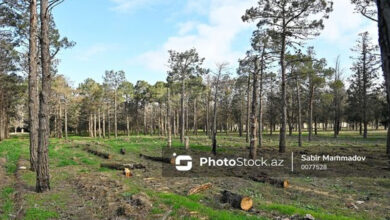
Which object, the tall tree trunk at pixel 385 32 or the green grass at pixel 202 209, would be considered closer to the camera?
the tall tree trunk at pixel 385 32

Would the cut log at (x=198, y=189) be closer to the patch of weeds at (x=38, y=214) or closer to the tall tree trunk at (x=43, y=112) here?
the patch of weeds at (x=38, y=214)

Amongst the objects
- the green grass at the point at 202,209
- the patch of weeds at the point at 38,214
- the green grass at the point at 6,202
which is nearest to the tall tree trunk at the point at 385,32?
the green grass at the point at 202,209

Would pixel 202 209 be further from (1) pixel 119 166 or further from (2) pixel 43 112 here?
(1) pixel 119 166

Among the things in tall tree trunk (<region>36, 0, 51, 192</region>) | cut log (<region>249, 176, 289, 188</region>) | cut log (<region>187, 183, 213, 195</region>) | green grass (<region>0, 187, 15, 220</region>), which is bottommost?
cut log (<region>249, 176, 289, 188</region>)

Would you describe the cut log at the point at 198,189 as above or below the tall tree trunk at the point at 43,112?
below

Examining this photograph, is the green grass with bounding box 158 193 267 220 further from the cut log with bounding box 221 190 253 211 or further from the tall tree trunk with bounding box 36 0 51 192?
the tall tree trunk with bounding box 36 0 51 192

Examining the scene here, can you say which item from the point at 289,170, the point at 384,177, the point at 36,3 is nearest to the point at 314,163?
the point at 289,170

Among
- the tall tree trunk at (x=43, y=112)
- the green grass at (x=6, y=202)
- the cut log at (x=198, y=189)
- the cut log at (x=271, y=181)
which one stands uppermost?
the tall tree trunk at (x=43, y=112)

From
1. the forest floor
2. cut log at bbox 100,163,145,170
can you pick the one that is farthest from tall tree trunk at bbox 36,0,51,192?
cut log at bbox 100,163,145,170

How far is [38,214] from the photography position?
20.5 ft

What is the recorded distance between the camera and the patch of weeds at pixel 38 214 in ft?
19.9

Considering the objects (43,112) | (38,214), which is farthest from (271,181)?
(43,112)

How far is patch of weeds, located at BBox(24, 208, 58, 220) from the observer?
608 cm

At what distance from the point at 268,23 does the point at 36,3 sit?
14.6 m
